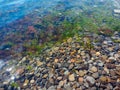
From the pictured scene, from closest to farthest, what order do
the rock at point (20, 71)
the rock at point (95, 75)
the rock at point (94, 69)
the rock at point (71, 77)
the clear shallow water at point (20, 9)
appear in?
the rock at point (95, 75), the rock at point (71, 77), the rock at point (94, 69), the rock at point (20, 71), the clear shallow water at point (20, 9)

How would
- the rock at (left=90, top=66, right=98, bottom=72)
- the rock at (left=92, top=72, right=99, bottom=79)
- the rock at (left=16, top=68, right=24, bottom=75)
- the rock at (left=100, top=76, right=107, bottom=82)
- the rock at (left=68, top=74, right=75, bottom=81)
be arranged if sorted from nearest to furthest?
the rock at (left=100, top=76, right=107, bottom=82), the rock at (left=92, top=72, right=99, bottom=79), the rock at (left=68, top=74, right=75, bottom=81), the rock at (left=90, top=66, right=98, bottom=72), the rock at (left=16, top=68, right=24, bottom=75)

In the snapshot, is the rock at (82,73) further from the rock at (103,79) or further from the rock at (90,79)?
the rock at (103,79)

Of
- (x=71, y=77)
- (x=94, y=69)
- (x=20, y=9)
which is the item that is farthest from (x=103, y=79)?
(x=20, y=9)

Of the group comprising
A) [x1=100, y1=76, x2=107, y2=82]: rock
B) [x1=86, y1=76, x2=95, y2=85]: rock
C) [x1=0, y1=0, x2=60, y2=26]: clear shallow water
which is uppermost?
[x1=100, y1=76, x2=107, y2=82]: rock

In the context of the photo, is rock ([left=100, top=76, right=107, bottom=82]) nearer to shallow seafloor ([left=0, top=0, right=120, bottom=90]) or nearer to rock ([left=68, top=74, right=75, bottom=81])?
shallow seafloor ([left=0, top=0, right=120, bottom=90])

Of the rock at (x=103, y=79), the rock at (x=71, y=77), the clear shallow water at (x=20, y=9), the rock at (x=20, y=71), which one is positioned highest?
the rock at (x=103, y=79)

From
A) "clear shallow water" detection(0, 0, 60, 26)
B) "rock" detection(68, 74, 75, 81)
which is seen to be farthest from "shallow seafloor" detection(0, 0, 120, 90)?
"clear shallow water" detection(0, 0, 60, 26)

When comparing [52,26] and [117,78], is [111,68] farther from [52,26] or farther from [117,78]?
[52,26]

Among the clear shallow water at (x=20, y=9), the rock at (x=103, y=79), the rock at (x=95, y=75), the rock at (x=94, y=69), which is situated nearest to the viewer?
the rock at (x=103, y=79)

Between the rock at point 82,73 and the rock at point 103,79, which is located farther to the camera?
the rock at point 82,73

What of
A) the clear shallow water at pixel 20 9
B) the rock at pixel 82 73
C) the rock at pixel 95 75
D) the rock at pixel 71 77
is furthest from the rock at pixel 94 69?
the clear shallow water at pixel 20 9

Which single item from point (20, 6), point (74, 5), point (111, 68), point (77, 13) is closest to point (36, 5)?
point (20, 6)

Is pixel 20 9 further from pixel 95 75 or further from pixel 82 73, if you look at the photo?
pixel 95 75
